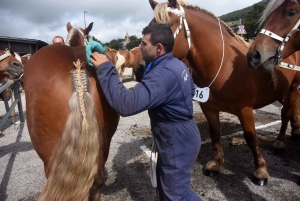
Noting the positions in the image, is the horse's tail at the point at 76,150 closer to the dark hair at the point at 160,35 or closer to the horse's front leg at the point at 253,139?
the dark hair at the point at 160,35

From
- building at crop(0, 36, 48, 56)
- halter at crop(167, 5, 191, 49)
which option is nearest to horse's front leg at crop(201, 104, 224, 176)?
halter at crop(167, 5, 191, 49)

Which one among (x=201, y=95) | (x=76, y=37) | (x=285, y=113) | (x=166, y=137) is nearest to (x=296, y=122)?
(x=285, y=113)

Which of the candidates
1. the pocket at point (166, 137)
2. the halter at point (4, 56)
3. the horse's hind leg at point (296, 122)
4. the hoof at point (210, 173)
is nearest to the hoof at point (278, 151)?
the horse's hind leg at point (296, 122)

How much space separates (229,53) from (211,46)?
287 millimetres

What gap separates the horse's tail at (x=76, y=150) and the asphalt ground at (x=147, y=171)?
134 cm

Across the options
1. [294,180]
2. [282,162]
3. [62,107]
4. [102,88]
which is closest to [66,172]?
[62,107]

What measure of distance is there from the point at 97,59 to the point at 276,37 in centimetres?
182

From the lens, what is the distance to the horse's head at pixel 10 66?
378 cm

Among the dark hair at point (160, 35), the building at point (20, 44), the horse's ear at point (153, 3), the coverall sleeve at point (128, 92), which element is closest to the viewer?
the coverall sleeve at point (128, 92)

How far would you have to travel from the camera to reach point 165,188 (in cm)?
169

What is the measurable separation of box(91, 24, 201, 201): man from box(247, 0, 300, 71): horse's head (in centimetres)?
100

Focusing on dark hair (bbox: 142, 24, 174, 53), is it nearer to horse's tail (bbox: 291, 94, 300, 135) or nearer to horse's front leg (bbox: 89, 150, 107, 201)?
horse's front leg (bbox: 89, 150, 107, 201)

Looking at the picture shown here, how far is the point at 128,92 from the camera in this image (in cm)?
143

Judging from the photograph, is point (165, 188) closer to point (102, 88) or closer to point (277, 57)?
point (102, 88)
